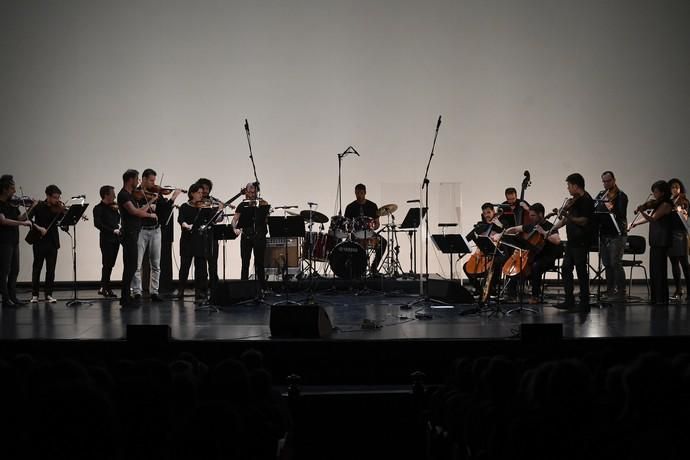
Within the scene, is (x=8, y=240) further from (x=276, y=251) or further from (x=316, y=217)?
(x=316, y=217)

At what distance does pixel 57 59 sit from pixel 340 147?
588cm

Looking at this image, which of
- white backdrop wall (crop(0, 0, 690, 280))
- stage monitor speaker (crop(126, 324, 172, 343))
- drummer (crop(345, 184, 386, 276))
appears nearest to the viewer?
stage monitor speaker (crop(126, 324, 172, 343))

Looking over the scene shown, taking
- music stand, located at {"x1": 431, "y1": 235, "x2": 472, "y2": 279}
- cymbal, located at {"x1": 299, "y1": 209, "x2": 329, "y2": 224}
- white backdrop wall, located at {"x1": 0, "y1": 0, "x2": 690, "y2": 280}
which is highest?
white backdrop wall, located at {"x1": 0, "y1": 0, "x2": 690, "y2": 280}

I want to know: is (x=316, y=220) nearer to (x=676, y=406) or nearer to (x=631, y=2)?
(x=631, y=2)

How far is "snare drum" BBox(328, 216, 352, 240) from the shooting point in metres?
11.0

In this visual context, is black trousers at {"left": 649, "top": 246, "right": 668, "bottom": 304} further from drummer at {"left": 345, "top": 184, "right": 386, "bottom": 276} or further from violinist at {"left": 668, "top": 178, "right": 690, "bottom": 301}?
drummer at {"left": 345, "top": 184, "right": 386, "bottom": 276}

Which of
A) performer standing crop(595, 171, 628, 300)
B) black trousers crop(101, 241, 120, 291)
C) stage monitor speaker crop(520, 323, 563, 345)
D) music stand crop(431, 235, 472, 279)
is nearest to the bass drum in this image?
music stand crop(431, 235, 472, 279)

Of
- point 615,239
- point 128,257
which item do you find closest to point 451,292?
point 615,239

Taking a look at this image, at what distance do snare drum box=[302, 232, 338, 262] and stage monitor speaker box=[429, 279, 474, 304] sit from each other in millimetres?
2511

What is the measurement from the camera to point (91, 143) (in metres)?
12.7

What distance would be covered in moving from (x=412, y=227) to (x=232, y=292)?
3.09 m

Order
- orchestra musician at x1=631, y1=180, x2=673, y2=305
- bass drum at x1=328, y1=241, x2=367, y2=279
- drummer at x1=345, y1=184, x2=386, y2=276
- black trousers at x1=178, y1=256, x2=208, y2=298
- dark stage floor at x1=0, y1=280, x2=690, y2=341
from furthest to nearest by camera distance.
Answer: drummer at x1=345, y1=184, x2=386, y2=276, bass drum at x1=328, y1=241, x2=367, y2=279, black trousers at x1=178, y1=256, x2=208, y2=298, orchestra musician at x1=631, y1=180, x2=673, y2=305, dark stage floor at x1=0, y1=280, x2=690, y2=341

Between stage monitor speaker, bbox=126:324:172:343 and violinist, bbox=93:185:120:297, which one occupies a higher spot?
violinist, bbox=93:185:120:297

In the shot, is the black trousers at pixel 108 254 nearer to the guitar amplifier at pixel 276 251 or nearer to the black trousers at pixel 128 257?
the black trousers at pixel 128 257
